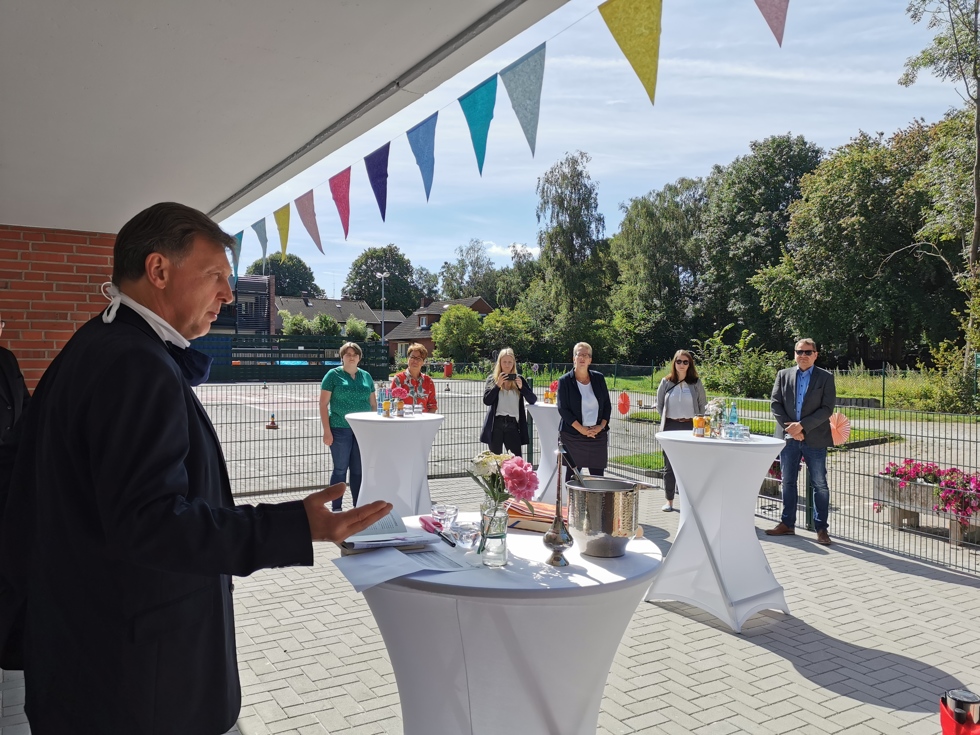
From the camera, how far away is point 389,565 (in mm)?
2340

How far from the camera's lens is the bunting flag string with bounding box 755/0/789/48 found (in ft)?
8.75

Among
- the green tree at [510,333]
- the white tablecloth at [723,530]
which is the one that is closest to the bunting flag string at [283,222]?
the white tablecloth at [723,530]

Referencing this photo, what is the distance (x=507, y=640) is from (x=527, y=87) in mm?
2633

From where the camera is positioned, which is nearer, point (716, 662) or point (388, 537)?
point (388, 537)

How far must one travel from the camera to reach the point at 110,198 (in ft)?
15.9

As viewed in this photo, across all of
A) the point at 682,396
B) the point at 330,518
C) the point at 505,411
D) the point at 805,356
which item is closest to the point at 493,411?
the point at 505,411

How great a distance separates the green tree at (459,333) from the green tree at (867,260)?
63.4ft

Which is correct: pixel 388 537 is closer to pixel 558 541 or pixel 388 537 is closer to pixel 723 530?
pixel 558 541

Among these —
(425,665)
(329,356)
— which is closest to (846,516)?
(425,665)

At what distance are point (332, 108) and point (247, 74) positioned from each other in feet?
1.91

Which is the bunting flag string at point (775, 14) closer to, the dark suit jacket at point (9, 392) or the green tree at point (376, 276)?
the dark suit jacket at point (9, 392)

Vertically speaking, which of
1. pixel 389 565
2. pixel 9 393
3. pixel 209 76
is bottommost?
pixel 389 565

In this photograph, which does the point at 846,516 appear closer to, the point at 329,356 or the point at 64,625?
the point at 64,625

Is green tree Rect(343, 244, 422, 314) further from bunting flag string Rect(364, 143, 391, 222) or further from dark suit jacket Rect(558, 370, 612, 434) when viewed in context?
bunting flag string Rect(364, 143, 391, 222)
